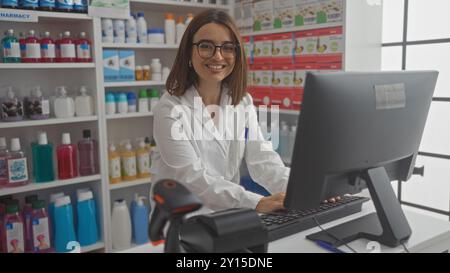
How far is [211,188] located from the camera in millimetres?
1410

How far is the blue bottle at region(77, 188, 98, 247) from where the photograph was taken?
8.59ft

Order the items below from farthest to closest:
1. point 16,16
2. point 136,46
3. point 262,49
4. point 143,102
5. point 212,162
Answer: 1. point 262,49
2. point 143,102
3. point 136,46
4. point 16,16
5. point 212,162

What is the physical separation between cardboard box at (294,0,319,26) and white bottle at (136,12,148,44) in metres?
1.06

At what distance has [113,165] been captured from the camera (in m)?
2.74

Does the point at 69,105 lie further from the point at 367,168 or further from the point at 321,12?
the point at 367,168

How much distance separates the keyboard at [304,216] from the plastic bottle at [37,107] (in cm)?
173

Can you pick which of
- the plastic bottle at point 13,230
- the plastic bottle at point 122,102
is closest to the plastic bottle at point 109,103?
the plastic bottle at point 122,102

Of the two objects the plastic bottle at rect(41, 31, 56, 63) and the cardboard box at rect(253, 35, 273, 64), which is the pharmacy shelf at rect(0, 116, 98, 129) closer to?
the plastic bottle at rect(41, 31, 56, 63)

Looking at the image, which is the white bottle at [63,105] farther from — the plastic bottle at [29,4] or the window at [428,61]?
the window at [428,61]

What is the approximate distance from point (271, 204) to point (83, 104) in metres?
1.71

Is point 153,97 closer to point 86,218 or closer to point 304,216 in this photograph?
point 86,218

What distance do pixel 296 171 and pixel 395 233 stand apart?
14.1 inches

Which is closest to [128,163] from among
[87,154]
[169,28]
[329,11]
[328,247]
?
[87,154]

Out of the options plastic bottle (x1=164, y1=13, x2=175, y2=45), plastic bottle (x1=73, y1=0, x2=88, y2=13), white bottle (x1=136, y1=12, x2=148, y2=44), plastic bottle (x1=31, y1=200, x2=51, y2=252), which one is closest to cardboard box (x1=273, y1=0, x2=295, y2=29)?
plastic bottle (x1=164, y1=13, x2=175, y2=45)
